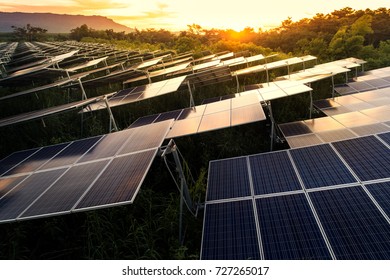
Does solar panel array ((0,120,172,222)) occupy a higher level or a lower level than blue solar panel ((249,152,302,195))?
higher

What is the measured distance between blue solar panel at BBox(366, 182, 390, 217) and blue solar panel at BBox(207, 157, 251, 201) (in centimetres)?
236

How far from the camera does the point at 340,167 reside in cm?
551

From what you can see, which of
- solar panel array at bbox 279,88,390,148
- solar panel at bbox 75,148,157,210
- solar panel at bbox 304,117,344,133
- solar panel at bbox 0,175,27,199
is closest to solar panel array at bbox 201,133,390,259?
solar panel at bbox 75,148,157,210

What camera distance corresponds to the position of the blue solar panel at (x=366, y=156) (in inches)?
198

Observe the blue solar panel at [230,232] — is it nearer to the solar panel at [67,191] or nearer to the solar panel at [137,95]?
the solar panel at [67,191]

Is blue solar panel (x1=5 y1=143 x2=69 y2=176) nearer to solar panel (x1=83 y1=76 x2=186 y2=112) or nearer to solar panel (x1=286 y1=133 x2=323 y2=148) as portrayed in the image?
solar panel (x1=83 y1=76 x2=186 y2=112)

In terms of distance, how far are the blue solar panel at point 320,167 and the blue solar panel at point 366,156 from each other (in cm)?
21

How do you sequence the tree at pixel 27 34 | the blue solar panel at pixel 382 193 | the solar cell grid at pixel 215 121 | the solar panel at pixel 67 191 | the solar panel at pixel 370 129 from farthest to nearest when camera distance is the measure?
the tree at pixel 27 34 → the solar panel at pixel 370 129 → the solar cell grid at pixel 215 121 → the blue solar panel at pixel 382 193 → the solar panel at pixel 67 191

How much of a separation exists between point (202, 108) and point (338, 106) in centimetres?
679

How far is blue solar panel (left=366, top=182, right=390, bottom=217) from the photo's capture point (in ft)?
14.0

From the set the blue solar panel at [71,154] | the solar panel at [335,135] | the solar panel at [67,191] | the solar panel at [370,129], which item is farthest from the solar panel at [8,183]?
the solar panel at [370,129]

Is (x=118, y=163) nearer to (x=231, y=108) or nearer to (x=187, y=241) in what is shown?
(x=187, y=241)

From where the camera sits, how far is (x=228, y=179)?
6.16m
